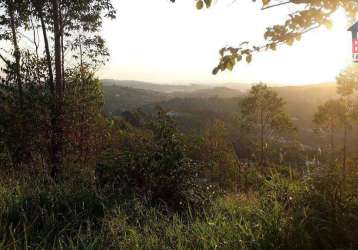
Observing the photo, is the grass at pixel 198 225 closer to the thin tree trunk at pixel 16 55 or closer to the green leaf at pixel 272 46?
the green leaf at pixel 272 46

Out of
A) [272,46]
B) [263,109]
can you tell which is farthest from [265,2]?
[263,109]

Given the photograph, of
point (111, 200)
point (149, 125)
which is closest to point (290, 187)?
point (111, 200)

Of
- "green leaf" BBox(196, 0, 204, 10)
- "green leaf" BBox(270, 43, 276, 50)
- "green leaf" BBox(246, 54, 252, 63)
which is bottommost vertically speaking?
"green leaf" BBox(246, 54, 252, 63)

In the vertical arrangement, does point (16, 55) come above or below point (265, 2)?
above

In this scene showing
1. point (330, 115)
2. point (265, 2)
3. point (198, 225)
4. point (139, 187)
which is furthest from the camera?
point (330, 115)

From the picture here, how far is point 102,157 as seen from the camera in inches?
305

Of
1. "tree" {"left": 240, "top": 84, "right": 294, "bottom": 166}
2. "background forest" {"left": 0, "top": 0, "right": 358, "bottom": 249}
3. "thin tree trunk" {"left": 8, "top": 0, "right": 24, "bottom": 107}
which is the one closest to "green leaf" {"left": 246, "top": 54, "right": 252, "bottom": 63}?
"background forest" {"left": 0, "top": 0, "right": 358, "bottom": 249}

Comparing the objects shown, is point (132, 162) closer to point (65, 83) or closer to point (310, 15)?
point (310, 15)

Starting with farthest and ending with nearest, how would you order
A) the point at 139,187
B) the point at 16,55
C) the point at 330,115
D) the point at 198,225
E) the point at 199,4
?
the point at 330,115 → the point at 16,55 → the point at 139,187 → the point at 198,225 → the point at 199,4

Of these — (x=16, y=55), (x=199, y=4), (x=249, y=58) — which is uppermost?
(x=16, y=55)

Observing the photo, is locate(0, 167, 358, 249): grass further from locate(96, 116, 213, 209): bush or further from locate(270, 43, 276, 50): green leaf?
locate(270, 43, 276, 50): green leaf

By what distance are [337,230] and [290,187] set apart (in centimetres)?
102

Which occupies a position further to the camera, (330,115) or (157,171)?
(330,115)

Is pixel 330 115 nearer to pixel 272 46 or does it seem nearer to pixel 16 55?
pixel 16 55
